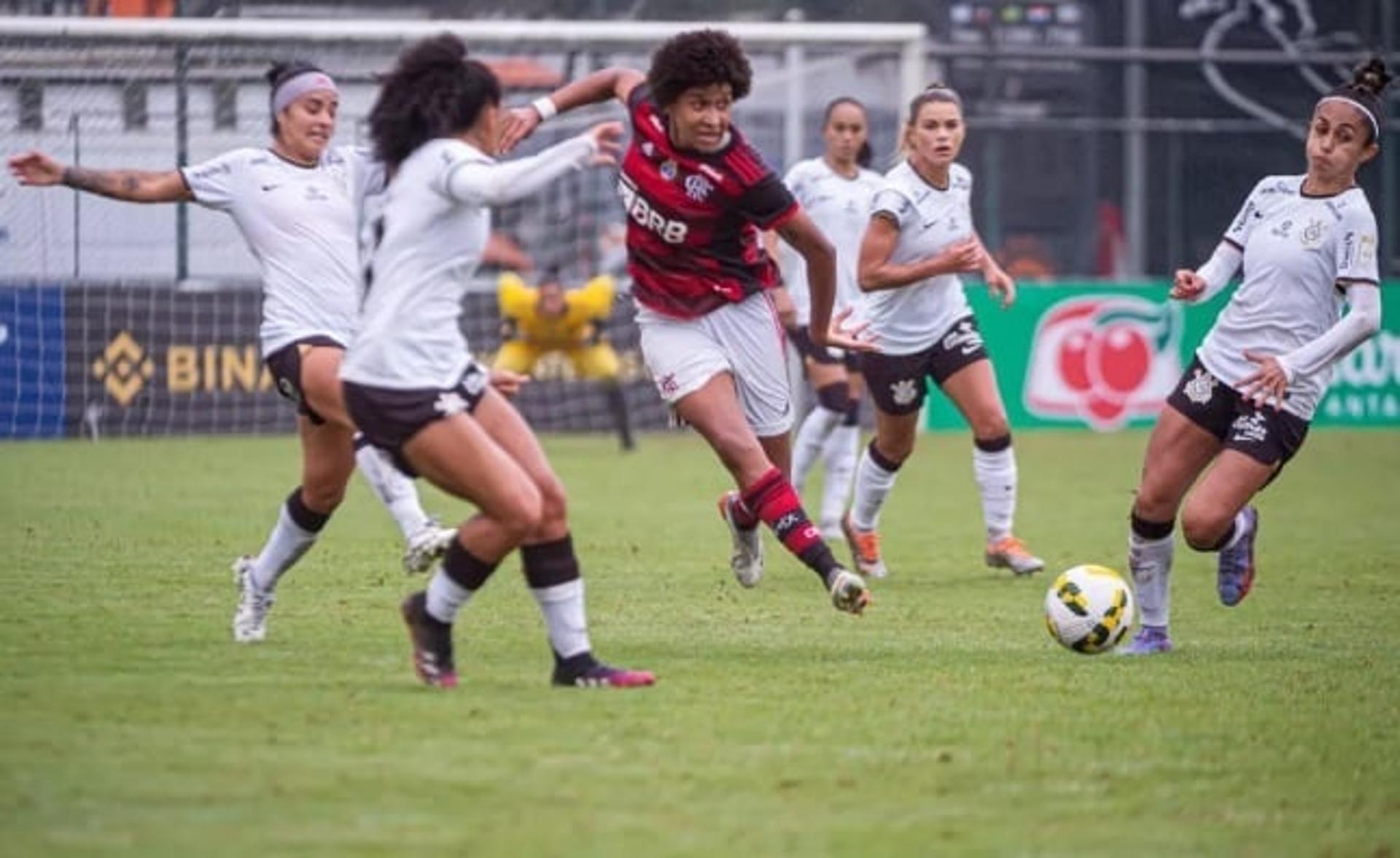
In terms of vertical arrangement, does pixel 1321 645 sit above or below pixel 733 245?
below

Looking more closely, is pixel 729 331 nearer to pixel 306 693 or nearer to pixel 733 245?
Answer: pixel 733 245

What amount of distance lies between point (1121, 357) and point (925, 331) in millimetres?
12656

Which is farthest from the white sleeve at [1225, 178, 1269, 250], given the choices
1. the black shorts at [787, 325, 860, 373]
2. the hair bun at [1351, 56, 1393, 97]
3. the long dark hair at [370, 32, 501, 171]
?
the black shorts at [787, 325, 860, 373]

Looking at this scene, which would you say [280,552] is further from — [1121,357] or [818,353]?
[1121,357]

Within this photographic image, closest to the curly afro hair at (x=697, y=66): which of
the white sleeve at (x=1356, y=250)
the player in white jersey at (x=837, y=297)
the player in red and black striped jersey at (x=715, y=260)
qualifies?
the player in red and black striped jersey at (x=715, y=260)

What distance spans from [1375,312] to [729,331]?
103 inches

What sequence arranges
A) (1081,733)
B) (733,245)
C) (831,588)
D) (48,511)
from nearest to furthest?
(1081,733) < (831,588) < (733,245) < (48,511)

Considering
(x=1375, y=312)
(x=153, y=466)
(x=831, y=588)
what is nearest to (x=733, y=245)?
(x=831, y=588)

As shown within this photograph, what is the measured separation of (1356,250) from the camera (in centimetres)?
1030

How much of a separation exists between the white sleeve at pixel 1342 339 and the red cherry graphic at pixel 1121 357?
15.8 metres

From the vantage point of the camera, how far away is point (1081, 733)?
8289mm

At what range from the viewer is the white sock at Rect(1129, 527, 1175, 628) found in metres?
10.7

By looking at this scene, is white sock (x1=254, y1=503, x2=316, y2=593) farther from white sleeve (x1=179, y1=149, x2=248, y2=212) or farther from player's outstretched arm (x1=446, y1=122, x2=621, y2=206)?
player's outstretched arm (x1=446, y1=122, x2=621, y2=206)

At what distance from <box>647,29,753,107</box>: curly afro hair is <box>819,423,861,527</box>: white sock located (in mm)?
6120
